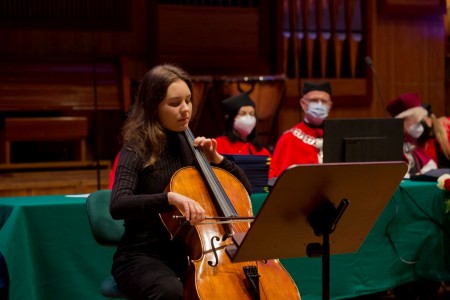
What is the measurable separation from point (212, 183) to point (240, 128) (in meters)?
2.83

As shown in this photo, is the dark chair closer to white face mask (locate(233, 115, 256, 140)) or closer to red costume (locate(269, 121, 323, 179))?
white face mask (locate(233, 115, 256, 140))

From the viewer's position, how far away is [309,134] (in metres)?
5.92

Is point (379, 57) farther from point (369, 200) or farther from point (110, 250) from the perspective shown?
point (369, 200)

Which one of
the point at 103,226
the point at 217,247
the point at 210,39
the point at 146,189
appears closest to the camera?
the point at 217,247

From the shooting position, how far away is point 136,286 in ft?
9.56

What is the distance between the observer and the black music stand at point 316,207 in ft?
7.79

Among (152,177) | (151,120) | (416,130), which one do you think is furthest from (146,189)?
(416,130)

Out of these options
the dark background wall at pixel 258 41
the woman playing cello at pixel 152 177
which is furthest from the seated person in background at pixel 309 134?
the woman playing cello at pixel 152 177

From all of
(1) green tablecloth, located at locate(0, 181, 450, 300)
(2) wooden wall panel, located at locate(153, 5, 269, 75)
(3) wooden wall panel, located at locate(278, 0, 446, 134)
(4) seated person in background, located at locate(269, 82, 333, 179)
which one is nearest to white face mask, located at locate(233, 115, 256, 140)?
(4) seated person in background, located at locate(269, 82, 333, 179)

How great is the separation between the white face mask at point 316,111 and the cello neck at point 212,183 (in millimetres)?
2840

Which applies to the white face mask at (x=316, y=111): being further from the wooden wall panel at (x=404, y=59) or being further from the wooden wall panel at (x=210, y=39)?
the wooden wall panel at (x=404, y=59)

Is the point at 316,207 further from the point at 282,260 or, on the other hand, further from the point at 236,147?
the point at 236,147

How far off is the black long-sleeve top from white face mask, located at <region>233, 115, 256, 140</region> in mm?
2421

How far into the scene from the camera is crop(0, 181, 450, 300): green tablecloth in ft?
12.1
